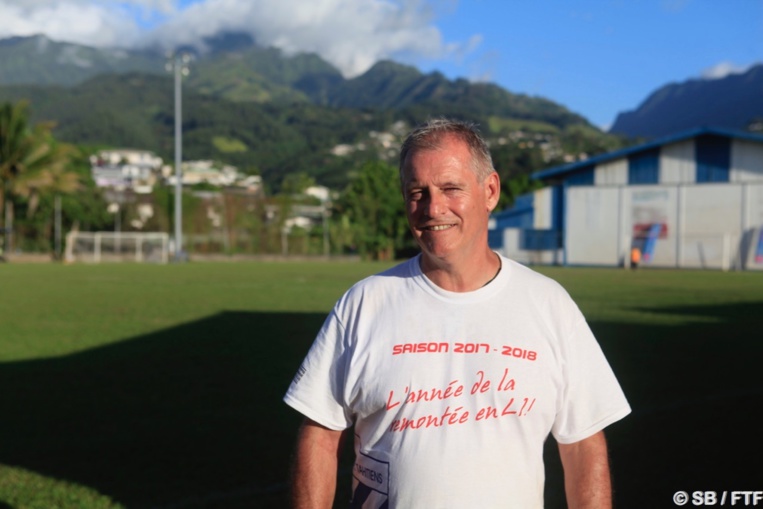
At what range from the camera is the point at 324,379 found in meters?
2.56

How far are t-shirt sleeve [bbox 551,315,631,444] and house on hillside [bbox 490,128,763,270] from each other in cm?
4022

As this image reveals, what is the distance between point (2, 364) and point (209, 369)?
2.42 m

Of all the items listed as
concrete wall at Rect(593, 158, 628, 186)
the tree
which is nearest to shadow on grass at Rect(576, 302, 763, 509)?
concrete wall at Rect(593, 158, 628, 186)

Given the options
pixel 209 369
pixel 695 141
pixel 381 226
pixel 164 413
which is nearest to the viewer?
Answer: pixel 164 413

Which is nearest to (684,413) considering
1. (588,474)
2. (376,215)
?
(588,474)

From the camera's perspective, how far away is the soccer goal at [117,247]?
52375 millimetres

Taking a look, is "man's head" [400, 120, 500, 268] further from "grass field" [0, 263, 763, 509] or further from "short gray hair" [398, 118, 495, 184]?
"grass field" [0, 263, 763, 509]

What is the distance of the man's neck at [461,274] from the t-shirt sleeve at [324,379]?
1.00 feet

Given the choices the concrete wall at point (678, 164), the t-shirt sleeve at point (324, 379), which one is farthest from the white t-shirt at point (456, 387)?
the concrete wall at point (678, 164)

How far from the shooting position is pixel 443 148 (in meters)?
2.56

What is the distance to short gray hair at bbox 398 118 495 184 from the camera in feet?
8.43

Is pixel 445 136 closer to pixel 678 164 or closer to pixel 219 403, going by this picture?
pixel 219 403

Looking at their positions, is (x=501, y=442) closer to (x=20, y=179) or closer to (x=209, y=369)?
(x=209, y=369)

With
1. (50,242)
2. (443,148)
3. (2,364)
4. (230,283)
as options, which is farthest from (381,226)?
(443,148)
